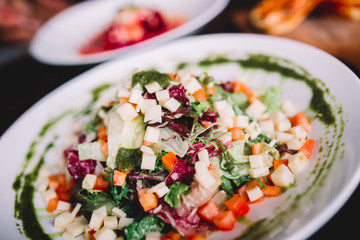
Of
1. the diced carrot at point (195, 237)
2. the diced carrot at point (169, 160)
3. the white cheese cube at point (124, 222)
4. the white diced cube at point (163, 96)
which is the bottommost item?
the diced carrot at point (195, 237)

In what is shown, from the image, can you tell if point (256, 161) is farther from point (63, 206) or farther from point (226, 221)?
point (63, 206)

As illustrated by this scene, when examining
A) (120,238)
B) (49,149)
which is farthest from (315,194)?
(49,149)

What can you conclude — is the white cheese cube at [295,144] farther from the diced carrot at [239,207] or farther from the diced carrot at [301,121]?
the diced carrot at [239,207]

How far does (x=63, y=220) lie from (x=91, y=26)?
3639 millimetres

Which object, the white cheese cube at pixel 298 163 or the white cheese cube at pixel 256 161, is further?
the white cheese cube at pixel 256 161

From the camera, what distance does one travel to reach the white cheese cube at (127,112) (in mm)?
2098

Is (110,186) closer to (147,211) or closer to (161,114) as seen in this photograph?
(147,211)

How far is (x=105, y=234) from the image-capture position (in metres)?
1.83

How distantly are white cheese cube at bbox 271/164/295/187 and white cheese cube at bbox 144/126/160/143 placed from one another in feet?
2.81

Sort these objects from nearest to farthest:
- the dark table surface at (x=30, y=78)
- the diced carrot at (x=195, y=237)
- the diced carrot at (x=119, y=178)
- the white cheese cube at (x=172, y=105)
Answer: the diced carrot at (x=195, y=237) < the diced carrot at (x=119, y=178) < the white cheese cube at (x=172, y=105) < the dark table surface at (x=30, y=78)

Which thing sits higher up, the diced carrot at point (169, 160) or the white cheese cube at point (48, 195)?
the diced carrot at point (169, 160)

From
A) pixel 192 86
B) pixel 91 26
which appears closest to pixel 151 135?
pixel 192 86

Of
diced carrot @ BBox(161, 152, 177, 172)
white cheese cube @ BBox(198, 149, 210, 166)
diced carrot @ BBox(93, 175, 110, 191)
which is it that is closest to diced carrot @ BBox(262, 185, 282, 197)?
white cheese cube @ BBox(198, 149, 210, 166)

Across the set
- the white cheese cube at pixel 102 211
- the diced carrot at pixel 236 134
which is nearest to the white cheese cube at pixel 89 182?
the white cheese cube at pixel 102 211
